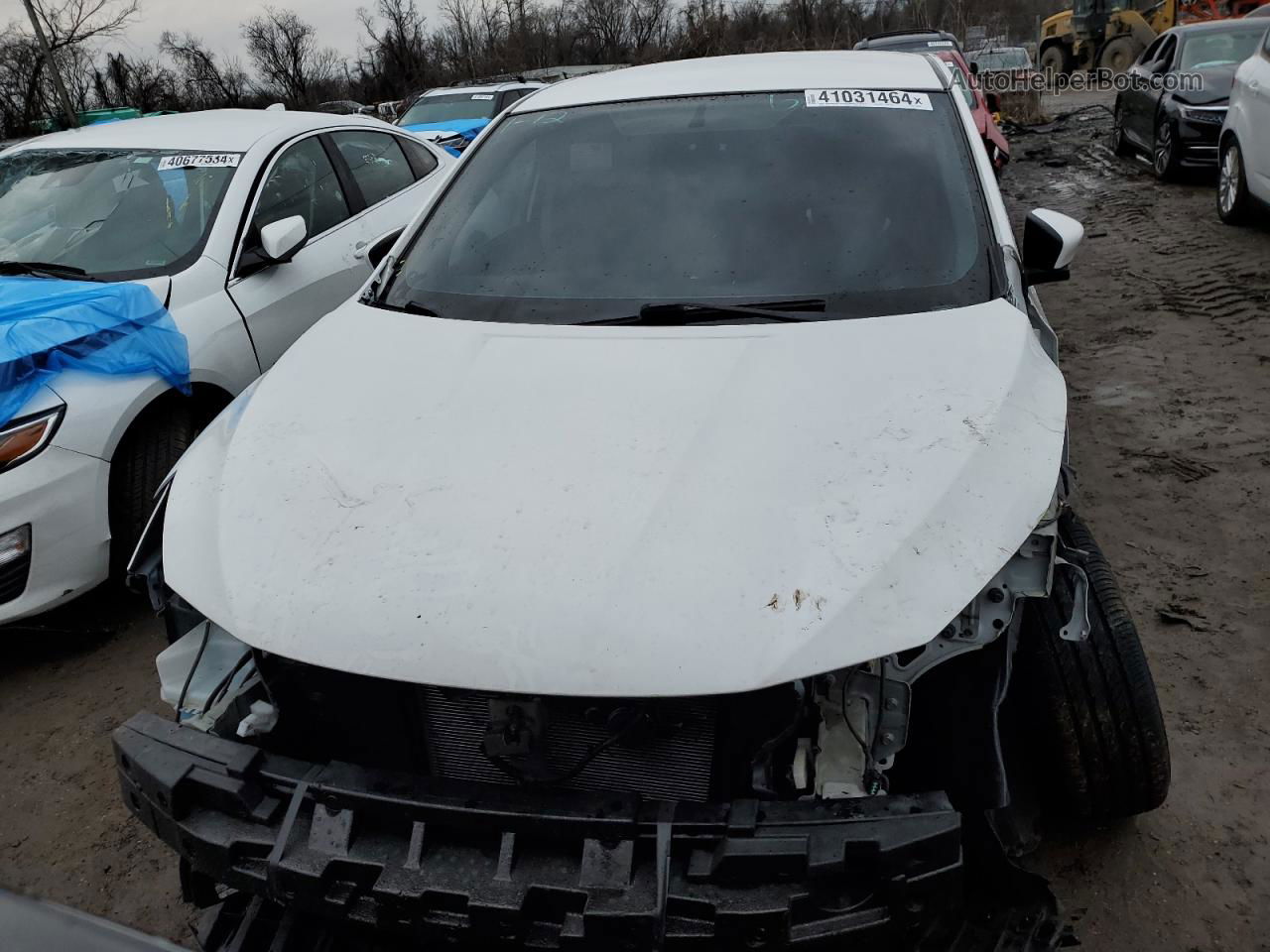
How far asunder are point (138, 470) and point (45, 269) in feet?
3.54

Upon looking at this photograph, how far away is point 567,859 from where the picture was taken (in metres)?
1.60

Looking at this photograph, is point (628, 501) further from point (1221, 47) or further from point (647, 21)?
point (647, 21)

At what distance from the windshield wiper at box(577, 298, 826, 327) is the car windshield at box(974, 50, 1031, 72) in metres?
16.6

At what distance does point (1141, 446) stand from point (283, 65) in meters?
52.8

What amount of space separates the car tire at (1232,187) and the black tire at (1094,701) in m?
6.34

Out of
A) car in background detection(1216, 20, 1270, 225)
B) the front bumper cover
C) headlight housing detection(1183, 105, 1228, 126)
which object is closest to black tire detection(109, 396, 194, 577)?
the front bumper cover

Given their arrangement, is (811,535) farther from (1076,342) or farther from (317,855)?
(1076,342)

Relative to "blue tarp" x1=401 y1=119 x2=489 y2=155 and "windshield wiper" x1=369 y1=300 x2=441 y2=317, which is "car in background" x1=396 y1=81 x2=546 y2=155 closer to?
"blue tarp" x1=401 y1=119 x2=489 y2=155

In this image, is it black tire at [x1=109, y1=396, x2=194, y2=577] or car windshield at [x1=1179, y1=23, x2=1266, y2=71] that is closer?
black tire at [x1=109, y1=396, x2=194, y2=577]

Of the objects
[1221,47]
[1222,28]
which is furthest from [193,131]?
[1222,28]

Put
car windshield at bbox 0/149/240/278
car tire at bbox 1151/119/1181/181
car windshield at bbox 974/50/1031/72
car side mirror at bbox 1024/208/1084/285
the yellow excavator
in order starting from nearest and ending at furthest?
car side mirror at bbox 1024/208/1084/285, car windshield at bbox 0/149/240/278, car tire at bbox 1151/119/1181/181, car windshield at bbox 974/50/1031/72, the yellow excavator

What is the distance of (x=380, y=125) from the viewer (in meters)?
5.40

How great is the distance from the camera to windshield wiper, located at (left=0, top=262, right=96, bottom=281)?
3.80m

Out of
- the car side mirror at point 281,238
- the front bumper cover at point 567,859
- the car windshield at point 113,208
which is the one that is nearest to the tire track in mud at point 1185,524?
the front bumper cover at point 567,859
